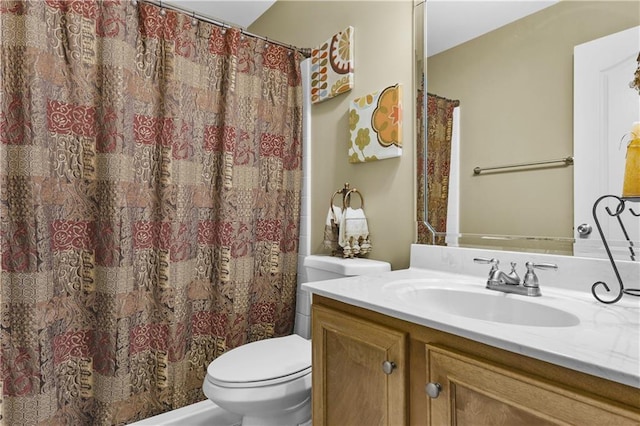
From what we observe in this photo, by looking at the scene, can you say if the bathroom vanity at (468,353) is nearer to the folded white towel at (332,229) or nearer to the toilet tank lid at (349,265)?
the toilet tank lid at (349,265)

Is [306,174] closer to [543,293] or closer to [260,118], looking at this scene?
[260,118]

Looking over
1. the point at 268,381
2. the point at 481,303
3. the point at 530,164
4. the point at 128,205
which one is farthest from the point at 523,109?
the point at 128,205

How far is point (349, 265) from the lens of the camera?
5.04ft

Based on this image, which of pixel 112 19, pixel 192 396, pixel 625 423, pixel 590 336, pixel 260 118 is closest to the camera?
pixel 625 423

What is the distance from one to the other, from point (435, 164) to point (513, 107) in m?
0.34

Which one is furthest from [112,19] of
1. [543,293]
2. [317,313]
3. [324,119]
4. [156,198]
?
[543,293]

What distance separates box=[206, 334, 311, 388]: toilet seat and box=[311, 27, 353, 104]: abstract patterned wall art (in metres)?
1.22

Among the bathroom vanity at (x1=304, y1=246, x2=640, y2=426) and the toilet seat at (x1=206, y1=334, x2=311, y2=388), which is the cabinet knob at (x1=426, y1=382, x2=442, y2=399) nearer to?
the bathroom vanity at (x1=304, y1=246, x2=640, y2=426)

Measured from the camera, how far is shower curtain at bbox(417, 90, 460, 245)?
4.66 ft

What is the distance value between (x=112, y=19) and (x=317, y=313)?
1406 mm

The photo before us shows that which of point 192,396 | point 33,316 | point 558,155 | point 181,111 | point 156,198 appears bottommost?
point 192,396

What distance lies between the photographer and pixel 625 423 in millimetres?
551

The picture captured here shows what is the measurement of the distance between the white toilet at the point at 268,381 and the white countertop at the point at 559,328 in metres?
0.40

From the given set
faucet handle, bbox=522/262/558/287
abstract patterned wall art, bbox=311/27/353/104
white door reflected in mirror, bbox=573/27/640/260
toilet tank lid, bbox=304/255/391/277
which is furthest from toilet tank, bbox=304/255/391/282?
abstract patterned wall art, bbox=311/27/353/104
